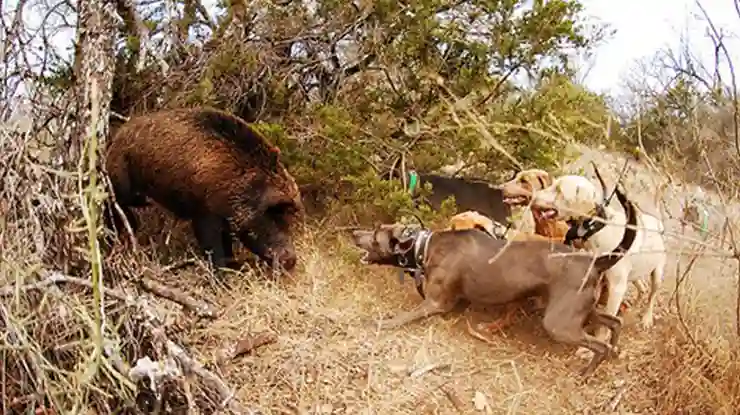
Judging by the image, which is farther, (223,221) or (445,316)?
(223,221)

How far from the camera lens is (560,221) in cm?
568

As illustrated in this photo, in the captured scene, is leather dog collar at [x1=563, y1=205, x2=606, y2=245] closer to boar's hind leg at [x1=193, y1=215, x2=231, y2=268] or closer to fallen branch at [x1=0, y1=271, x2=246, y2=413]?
fallen branch at [x1=0, y1=271, x2=246, y2=413]

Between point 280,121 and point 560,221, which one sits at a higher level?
point 280,121

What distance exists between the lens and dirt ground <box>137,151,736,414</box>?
15.9 ft

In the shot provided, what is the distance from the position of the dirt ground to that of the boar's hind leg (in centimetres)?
26

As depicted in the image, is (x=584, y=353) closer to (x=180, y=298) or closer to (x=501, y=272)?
(x=501, y=272)

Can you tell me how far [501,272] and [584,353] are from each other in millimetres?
733

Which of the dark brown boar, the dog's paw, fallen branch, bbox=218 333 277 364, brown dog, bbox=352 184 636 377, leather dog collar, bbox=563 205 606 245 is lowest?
the dog's paw

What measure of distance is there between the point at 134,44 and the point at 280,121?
4.48 feet

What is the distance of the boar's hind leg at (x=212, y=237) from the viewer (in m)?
6.20

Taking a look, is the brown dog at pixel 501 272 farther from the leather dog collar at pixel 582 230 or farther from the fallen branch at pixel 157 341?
the fallen branch at pixel 157 341

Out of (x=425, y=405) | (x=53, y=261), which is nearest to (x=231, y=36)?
(x=53, y=261)

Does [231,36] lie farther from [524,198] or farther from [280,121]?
[524,198]

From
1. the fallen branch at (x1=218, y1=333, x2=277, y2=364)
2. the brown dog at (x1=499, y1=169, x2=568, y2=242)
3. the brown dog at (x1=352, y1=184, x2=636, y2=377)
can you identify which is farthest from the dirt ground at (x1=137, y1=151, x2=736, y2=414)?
the brown dog at (x1=499, y1=169, x2=568, y2=242)
